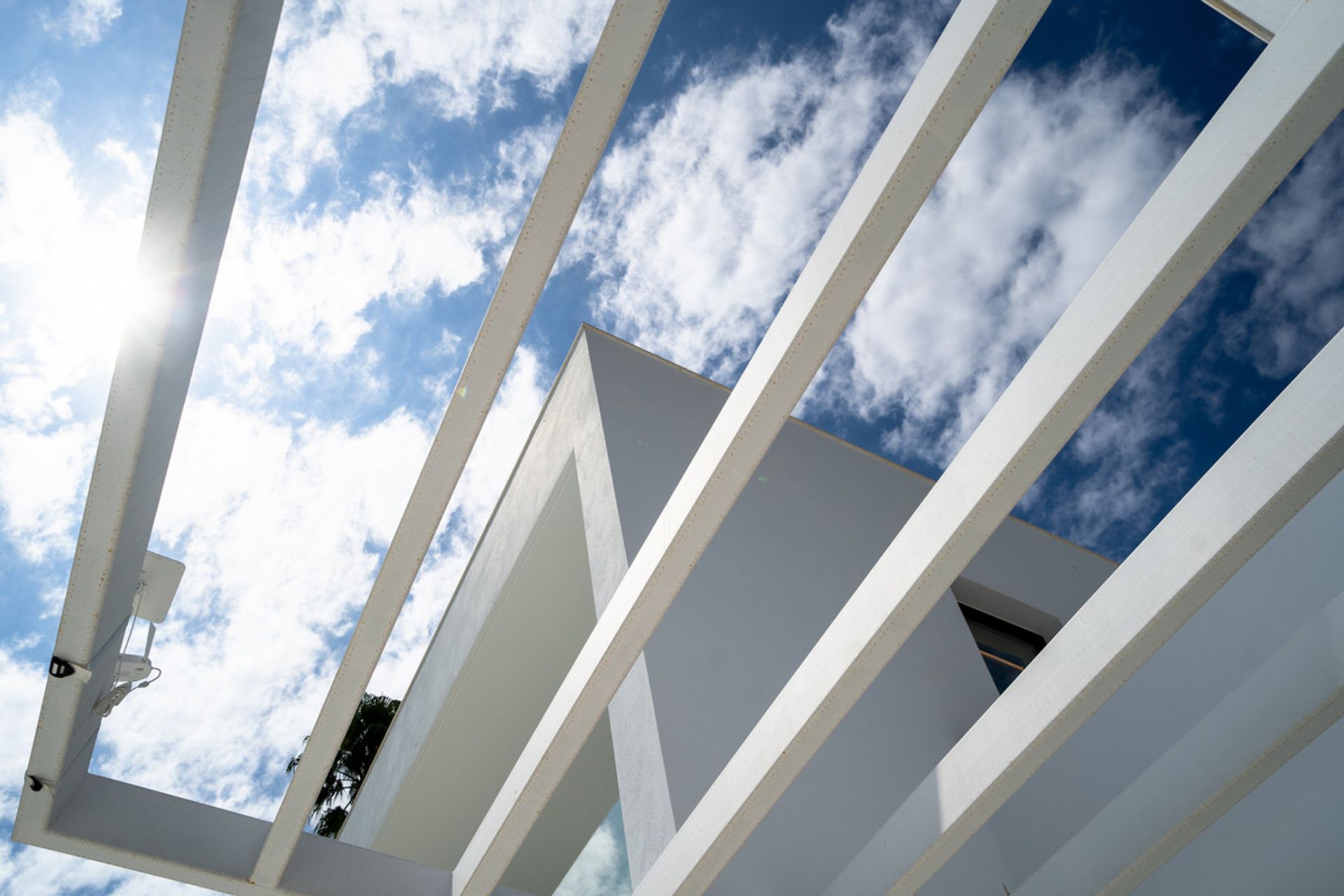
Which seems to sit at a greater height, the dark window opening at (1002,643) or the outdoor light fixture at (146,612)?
the dark window opening at (1002,643)

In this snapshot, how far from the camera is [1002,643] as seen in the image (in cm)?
796

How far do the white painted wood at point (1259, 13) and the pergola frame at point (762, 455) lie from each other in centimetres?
1

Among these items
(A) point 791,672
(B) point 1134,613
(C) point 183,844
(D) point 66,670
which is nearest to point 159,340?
(D) point 66,670

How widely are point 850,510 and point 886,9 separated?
5118 millimetres

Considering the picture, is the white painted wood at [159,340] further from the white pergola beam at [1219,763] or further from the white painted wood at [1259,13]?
the white pergola beam at [1219,763]

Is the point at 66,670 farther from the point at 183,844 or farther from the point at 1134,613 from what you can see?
the point at 1134,613

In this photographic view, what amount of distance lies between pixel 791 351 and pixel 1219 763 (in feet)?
7.48

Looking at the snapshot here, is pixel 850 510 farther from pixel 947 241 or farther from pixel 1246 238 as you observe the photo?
pixel 1246 238

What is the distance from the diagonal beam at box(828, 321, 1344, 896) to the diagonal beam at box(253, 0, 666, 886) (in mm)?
1911

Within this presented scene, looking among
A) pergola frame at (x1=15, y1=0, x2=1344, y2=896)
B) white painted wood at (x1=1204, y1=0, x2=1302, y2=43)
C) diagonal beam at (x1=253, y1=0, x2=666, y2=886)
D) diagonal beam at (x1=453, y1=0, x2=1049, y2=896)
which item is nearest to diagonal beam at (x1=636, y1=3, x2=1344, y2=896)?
pergola frame at (x1=15, y1=0, x2=1344, y2=896)

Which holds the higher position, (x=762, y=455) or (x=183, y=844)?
(x=762, y=455)

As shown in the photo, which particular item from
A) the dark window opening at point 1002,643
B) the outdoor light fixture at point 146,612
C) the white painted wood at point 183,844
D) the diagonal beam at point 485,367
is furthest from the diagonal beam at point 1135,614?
the dark window opening at point 1002,643

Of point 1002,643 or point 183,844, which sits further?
point 1002,643

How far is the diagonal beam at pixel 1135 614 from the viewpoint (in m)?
2.22
